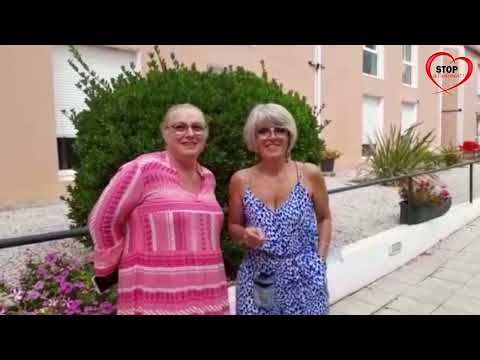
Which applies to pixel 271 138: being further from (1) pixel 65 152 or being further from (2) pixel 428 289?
(1) pixel 65 152

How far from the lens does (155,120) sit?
2713mm

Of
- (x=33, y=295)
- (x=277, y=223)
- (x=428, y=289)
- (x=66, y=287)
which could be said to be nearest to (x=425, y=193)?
(x=428, y=289)

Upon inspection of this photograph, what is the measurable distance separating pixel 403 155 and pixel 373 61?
6380 mm

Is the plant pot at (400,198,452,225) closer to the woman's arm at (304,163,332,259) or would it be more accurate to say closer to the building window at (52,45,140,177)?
the woman's arm at (304,163,332,259)

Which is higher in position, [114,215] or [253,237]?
[114,215]

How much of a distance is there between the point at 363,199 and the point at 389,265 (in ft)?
6.53

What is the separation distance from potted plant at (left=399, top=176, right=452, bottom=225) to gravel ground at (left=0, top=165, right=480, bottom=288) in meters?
0.23

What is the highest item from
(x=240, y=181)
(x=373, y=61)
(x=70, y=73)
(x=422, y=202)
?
(x=373, y=61)

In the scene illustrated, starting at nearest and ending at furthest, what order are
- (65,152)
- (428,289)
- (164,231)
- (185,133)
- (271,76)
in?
(164,231)
(185,133)
(428,289)
(65,152)
(271,76)

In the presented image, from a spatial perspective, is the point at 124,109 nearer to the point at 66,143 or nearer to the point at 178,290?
the point at 178,290

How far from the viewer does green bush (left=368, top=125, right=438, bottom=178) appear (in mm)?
8164

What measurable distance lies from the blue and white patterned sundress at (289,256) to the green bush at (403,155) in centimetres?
685

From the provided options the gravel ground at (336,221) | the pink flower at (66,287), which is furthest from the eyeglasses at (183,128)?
the gravel ground at (336,221)

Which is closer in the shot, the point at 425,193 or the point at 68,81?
the point at 425,193
